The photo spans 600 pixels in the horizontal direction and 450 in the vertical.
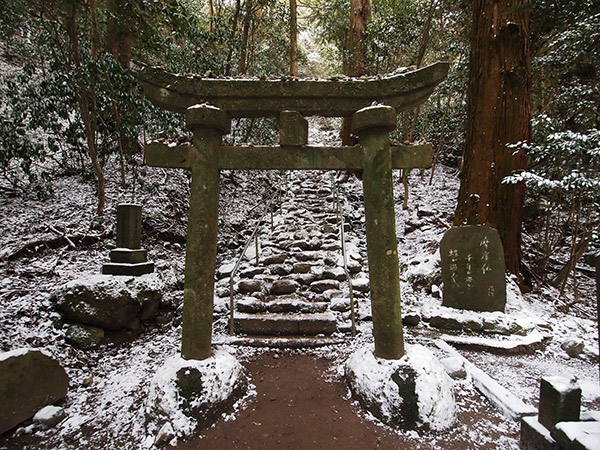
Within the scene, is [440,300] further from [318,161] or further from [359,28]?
[359,28]

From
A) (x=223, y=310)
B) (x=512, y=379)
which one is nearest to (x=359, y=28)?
(x=223, y=310)

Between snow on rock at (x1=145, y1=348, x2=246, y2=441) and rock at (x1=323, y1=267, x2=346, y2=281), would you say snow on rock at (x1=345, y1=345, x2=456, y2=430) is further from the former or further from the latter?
rock at (x1=323, y1=267, x2=346, y2=281)

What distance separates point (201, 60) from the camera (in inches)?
333

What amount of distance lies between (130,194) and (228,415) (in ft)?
19.7

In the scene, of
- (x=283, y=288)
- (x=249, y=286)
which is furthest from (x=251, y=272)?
(x=283, y=288)

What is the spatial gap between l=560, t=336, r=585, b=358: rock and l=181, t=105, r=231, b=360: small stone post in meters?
4.73

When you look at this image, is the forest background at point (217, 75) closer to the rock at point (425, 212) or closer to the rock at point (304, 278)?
the rock at point (425, 212)

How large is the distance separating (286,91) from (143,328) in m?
4.04

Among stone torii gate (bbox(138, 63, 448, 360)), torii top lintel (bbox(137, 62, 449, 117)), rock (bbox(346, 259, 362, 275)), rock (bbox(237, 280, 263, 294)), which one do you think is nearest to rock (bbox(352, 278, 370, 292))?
rock (bbox(346, 259, 362, 275))

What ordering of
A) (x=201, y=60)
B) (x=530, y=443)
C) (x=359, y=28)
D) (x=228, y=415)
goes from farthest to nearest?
1. (x=359, y=28)
2. (x=201, y=60)
3. (x=228, y=415)
4. (x=530, y=443)

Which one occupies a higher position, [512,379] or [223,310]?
[223,310]

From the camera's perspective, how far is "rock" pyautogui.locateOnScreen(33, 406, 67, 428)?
109 inches

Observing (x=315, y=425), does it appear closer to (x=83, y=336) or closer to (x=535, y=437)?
(x=535, y=437)

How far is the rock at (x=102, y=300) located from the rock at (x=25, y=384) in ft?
3.66
